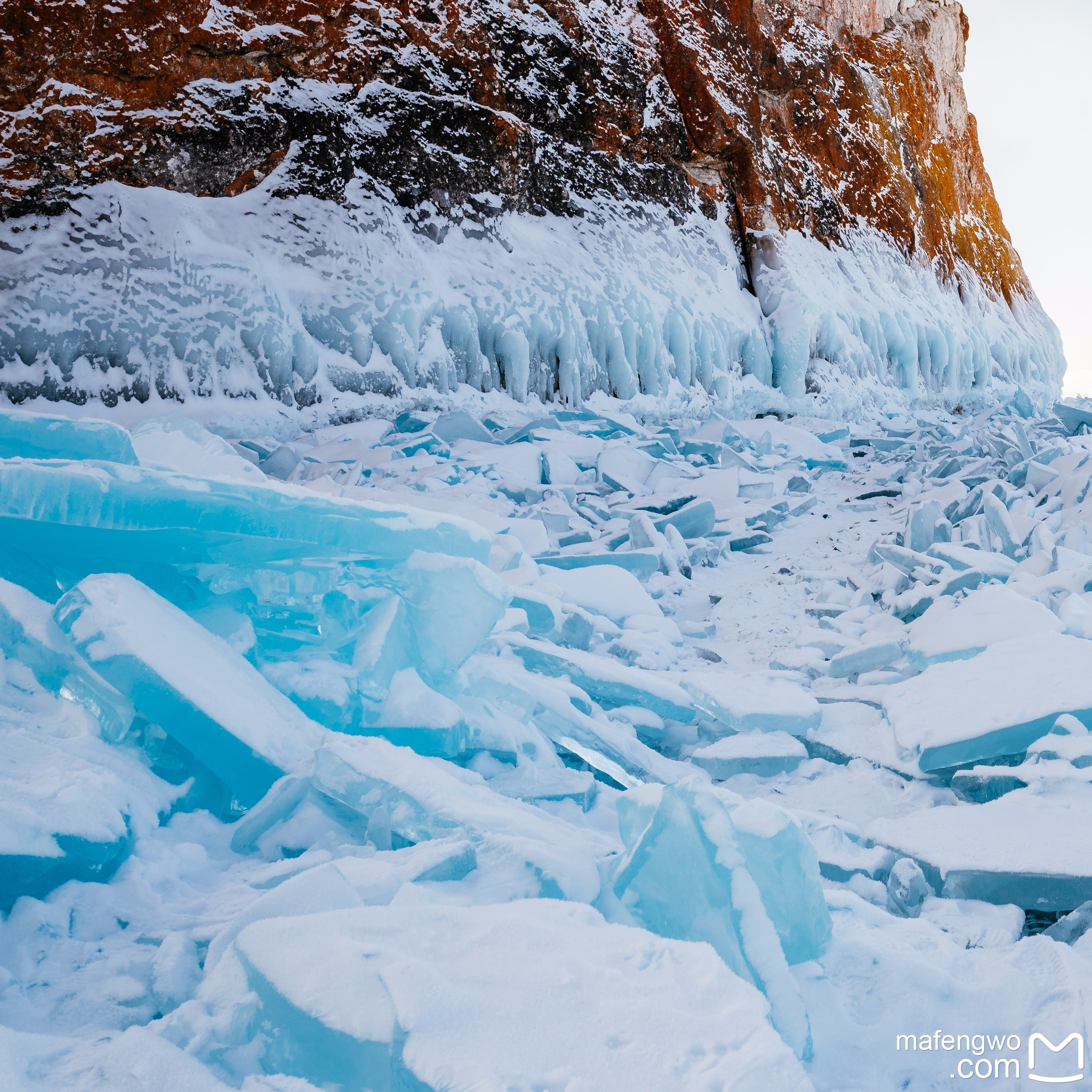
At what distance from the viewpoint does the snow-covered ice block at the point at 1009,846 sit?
1.07 m

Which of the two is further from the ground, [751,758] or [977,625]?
[977,625]

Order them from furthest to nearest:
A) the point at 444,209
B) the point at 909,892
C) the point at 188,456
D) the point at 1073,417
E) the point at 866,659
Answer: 1. the point at 444,209
2. the point at 1073,417
3. the point at 188,456
4. the point at 866,659
5. the point at 909,892

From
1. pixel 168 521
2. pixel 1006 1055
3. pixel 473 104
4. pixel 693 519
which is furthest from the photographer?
pixel 473 104

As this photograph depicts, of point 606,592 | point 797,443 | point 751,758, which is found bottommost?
point 751,758

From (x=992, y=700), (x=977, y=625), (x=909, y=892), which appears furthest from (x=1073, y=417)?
(x=909, y=892)

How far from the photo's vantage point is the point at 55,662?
1.16 m

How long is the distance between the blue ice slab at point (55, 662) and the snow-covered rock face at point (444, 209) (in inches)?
184

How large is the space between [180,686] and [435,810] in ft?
1.28

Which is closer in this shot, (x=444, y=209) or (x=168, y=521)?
(x=168, y=521)

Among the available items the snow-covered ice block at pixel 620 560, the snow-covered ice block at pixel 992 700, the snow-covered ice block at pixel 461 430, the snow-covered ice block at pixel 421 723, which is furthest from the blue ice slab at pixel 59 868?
the snow-covered ice block at pixel 461 430

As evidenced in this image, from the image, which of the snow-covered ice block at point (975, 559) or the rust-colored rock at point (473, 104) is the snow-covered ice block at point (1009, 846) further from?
the rust-colored rock at point (473, 104)

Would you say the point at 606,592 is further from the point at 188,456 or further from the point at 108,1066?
the point at 108,1066

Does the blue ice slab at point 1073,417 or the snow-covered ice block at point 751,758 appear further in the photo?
the blue ice slab at point 1073,417

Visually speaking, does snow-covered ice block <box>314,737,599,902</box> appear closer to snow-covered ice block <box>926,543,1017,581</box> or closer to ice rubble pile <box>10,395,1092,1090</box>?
ice rubble pile <box>10,395,1092,1090</box>
